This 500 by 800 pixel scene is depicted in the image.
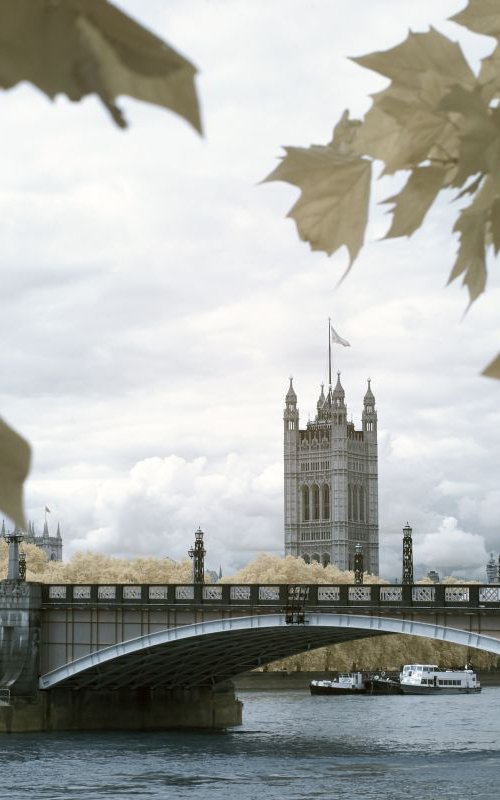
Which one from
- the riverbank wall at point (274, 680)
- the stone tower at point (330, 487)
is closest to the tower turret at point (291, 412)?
the stone tower at point (330, 487)

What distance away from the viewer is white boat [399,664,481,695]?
270ft

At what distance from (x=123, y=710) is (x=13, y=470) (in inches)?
1993

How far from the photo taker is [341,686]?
81.5 meters

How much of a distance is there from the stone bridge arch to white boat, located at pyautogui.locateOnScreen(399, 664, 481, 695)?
30.9m

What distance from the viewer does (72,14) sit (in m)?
0.89

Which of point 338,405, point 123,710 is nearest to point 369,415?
point 338,405

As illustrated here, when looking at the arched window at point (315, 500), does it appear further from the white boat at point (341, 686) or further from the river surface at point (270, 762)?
the river surface at point (270, 762)

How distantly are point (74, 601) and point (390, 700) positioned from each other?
35.1 meters

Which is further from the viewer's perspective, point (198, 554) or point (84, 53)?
point (198, 554)

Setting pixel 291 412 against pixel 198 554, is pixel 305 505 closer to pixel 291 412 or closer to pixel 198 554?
pixel 291 412

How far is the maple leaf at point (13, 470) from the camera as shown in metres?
0.95

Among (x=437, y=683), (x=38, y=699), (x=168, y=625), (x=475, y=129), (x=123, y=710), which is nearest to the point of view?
(x=475, y=129)

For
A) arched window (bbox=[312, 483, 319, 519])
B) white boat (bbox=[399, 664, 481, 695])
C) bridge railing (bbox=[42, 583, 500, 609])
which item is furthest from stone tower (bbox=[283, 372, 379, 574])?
bridge railing (bbox=[42, 583, 500, 609])

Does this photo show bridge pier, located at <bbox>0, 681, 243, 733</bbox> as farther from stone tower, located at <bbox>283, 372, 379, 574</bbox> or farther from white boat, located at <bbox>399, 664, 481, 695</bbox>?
stone tower, located at <bbox>283, 372, 379, 574</bbox>
